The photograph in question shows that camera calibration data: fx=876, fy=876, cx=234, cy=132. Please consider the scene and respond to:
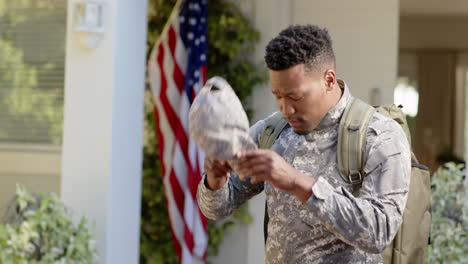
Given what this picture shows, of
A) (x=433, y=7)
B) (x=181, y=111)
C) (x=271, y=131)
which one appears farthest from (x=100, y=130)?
(x=433, y=7)

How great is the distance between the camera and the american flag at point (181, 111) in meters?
6.09

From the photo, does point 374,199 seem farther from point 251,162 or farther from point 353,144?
point 251,162

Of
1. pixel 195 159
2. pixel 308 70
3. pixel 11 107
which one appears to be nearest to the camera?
pixel 308 70

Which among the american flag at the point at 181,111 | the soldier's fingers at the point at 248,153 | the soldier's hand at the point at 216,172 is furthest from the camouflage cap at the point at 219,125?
the american flag at the point at 181,111

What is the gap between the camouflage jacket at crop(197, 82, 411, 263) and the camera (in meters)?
2.35

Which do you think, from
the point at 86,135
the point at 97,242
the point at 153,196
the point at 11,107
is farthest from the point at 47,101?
the point at 153,196

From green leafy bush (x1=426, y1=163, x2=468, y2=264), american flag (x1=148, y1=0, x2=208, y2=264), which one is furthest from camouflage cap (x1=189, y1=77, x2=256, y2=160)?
american flag (x1=148, y1=0, x2=208, y2=264)

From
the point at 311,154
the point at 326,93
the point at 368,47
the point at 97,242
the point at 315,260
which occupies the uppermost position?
the point at 368,47

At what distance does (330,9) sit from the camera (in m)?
6.63

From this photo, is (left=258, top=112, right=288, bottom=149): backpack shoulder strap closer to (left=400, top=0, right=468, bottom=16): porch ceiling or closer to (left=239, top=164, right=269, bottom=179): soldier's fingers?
(left=239, top=164, right=269, bottom=179): soldier's fingers

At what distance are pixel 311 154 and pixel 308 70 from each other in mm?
284

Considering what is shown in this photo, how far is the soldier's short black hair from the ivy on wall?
3.72 meters

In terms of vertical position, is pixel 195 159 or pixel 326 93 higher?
pixel 326 93

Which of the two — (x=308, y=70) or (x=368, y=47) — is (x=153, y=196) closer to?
(x=368, y=47)
